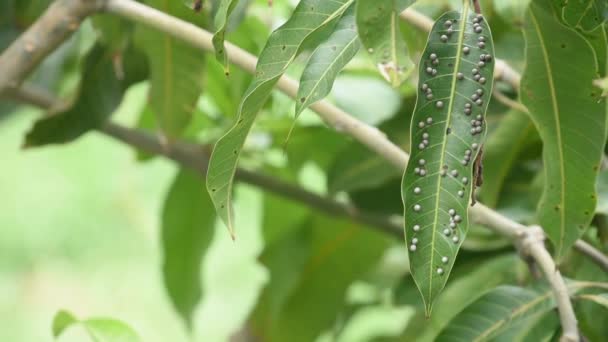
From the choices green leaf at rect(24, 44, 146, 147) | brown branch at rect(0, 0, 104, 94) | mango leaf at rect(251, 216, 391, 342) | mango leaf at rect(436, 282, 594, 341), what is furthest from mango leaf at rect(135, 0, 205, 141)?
mango leaf at rect(436, 282, 594, 341)

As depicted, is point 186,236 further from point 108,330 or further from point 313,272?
point 108,330

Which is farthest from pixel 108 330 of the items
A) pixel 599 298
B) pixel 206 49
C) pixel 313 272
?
pixel 313 272

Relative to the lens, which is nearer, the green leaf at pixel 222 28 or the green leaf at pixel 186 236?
the green leaf at pixel 222 28

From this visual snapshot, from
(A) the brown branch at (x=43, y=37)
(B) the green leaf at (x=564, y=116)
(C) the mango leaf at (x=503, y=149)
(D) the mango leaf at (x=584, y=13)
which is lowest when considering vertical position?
(C) the mango leaf at (x=503, y=149)

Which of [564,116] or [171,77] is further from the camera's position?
[171,77]

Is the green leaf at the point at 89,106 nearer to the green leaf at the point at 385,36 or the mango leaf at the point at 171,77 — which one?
the mango leaf at the point at 171,77

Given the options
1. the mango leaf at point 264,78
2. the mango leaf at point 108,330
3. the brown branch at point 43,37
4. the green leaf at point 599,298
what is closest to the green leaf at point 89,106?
the brown branch at point 43,37
